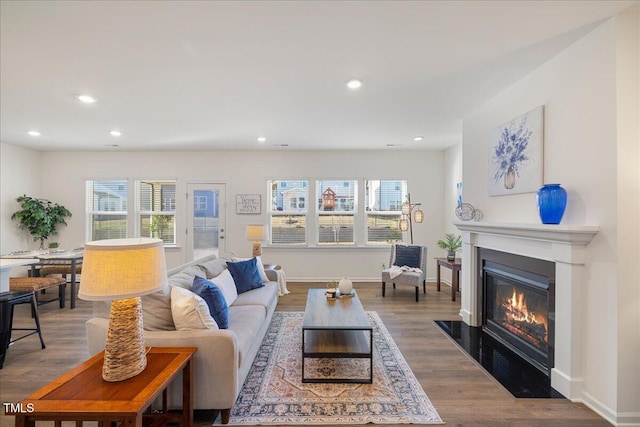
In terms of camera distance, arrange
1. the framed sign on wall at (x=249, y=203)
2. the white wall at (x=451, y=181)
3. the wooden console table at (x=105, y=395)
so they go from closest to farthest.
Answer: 1. the wooden console table at (x=105, y=395)
2. the white wall at (x=451, y=181)
3. the framed sign on wall at (x=249, y=203)

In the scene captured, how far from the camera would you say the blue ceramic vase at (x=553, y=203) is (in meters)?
2.25

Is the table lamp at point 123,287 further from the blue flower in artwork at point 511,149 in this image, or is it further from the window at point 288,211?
the window at point 288,211

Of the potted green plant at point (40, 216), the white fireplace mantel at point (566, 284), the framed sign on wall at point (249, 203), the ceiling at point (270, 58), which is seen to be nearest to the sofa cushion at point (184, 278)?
the ceiling at point (270, 58)

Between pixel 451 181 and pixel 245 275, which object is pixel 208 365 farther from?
pixel 451 181

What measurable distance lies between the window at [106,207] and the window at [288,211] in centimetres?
301

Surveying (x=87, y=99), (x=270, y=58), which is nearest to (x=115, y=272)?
(x=270, y=58)

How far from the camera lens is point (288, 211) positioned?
6109mm

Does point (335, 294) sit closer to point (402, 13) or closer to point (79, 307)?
point (402, 13)

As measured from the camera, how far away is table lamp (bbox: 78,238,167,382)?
142 centimetres

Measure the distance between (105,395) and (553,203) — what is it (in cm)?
303

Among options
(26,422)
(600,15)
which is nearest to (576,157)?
(600,15)

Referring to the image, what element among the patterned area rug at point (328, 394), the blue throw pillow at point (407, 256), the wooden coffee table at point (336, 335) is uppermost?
the blue throw pillow at point (407, 256)

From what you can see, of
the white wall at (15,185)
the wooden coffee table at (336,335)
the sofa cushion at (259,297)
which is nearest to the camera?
the wooden coffee table at (336,335)

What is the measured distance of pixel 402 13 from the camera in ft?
6.11
